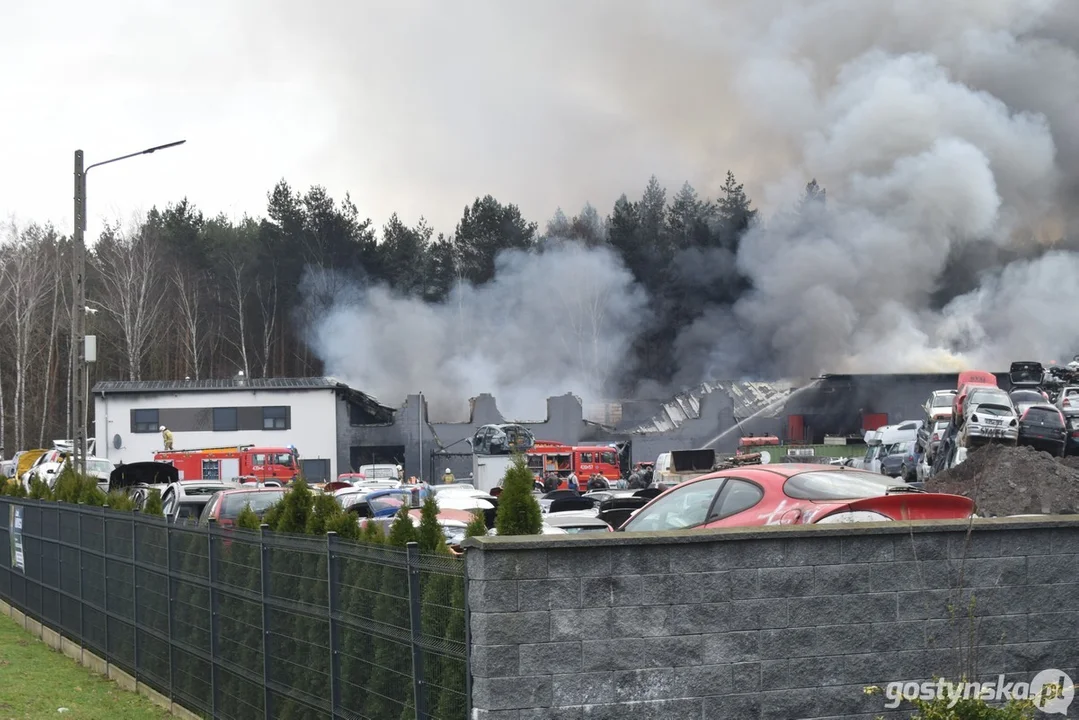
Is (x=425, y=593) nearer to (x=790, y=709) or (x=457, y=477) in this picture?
(x=790, y=709)

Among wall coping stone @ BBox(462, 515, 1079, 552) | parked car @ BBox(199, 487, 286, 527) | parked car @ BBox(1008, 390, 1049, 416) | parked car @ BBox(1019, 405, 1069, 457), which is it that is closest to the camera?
wall coping stone @ BBox(462, 515, 1079, 552)

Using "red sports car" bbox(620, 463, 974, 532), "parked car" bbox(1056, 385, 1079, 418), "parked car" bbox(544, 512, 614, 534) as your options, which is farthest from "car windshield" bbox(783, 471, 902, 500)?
"parked car" bbox(1056, 385, 1079, 418)

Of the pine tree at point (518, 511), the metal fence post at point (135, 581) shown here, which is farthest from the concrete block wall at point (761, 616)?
the metal fence post at point (135, 581)

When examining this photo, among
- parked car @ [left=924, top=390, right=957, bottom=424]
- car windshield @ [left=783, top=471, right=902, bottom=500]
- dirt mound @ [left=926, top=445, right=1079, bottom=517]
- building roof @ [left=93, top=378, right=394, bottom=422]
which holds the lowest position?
dirt mound @ [left=926, top=445, right=1079, bottom=517]

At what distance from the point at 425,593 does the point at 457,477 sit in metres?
56.2

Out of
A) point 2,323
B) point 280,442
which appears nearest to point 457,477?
point 280,442

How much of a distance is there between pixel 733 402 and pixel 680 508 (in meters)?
59.2

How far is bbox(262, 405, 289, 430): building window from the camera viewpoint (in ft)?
196

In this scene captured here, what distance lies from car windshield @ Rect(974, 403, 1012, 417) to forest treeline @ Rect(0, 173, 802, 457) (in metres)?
49.5

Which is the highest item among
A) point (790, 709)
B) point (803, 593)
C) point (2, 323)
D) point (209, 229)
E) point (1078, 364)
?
point (209, 229)

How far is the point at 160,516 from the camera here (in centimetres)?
1267

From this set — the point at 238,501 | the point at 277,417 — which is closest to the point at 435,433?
the point at 277,417

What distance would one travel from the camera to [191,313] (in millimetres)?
78000

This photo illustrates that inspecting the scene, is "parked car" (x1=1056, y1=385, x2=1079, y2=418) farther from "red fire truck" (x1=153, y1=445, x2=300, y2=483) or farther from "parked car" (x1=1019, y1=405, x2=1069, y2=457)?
"red fire truck" (x1=153, y1=445, x2=300, y2=483)
